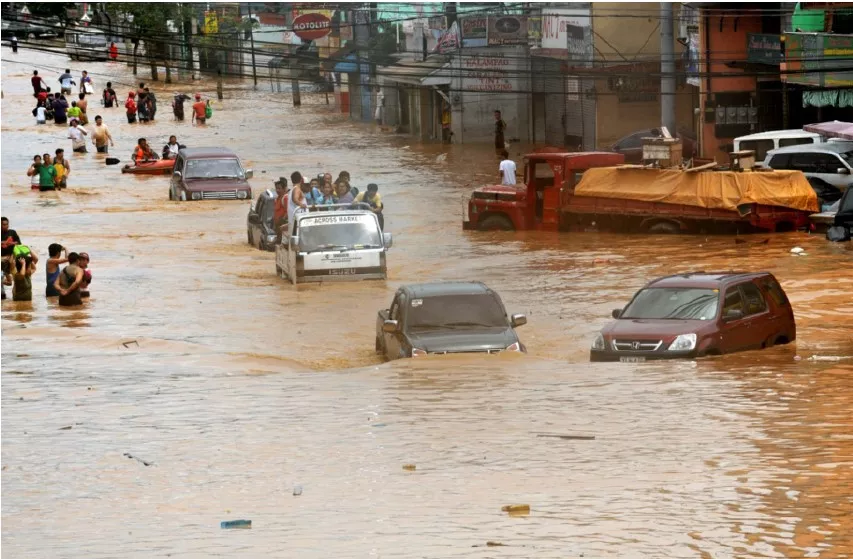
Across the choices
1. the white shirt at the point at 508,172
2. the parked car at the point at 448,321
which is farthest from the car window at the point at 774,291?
the white shirt at the point at 508,172

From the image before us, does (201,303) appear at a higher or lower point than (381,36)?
lower

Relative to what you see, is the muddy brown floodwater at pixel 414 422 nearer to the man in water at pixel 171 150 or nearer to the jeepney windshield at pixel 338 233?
the jeepney windshield at pixel 338 233

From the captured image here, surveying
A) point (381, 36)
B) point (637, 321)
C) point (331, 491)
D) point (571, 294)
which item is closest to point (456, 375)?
point (637, 321)

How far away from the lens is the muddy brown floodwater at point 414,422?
38.3 ft

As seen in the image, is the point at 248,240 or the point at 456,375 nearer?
the point at 456,375

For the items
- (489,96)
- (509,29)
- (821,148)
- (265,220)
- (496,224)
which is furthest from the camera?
(489,96)

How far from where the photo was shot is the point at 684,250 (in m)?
29.5

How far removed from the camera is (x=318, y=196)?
30.0m

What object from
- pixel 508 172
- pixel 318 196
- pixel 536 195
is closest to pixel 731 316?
pixel 318 196

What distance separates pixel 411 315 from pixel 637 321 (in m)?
2.77

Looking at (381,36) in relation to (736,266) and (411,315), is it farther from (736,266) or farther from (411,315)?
(411,315)

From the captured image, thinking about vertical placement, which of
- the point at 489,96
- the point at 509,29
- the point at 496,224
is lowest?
the point at 496,224

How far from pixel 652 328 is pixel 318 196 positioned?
12.6 metres

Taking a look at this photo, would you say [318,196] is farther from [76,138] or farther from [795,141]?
[76,138]
